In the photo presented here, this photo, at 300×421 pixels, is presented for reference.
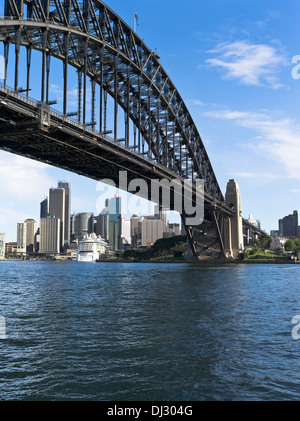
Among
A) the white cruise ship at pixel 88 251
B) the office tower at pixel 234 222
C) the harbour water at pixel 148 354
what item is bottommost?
the harbour water at pixel 148 354

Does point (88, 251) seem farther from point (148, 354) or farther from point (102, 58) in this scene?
point (148, 354)

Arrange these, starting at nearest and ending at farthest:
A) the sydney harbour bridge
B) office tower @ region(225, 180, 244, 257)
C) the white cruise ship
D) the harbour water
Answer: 1. the harbour water
2. the sydney harbour bridge
3. office tower @ region(225, 180, 244, 257)
4. the white cruise ship

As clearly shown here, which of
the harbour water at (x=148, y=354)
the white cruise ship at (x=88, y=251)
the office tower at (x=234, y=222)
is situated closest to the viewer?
the harbour water at (x=148, y=354)

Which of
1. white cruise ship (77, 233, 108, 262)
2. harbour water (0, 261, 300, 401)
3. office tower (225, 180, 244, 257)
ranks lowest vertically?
harbour water (0, 261, 300, 401)

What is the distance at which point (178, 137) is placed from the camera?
8612 cm

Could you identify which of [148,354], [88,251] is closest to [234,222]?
[88,251]

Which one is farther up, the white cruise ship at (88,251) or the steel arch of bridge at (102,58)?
the steel arch of bridge at (102,58)

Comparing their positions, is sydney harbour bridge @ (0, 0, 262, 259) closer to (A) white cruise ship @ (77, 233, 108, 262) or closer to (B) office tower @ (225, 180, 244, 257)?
(B) office tower @ (225, 180, 244, 257)

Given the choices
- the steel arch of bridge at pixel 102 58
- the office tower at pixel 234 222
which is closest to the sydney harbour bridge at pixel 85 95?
the steel arch of bridge at pixel 102 58

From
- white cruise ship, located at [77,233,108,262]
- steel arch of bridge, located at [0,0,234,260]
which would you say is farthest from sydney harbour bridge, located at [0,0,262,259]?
white cruise ship, located at [77,233,108,262]

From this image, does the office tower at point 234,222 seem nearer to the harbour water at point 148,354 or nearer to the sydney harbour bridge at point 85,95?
the sydney harbour bridge at point 85,95
